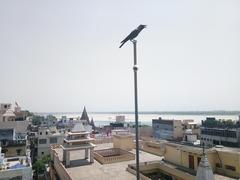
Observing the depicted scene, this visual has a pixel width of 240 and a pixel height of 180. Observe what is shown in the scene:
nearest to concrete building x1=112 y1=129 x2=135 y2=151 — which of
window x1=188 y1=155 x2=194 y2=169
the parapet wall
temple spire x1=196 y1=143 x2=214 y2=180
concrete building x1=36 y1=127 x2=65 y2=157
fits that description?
the parapet wall

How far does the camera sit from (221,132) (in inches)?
2168

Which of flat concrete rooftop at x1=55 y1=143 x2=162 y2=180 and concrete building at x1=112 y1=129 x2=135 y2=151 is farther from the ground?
concrete building at x1=112 y1=129 x2=135 y2=151

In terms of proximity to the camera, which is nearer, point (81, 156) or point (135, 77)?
point (135, 77)

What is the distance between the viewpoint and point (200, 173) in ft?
36.1

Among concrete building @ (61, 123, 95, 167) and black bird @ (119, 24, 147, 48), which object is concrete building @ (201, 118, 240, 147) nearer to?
concrete building @ (61, 123, 95, 167)

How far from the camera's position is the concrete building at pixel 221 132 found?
51625 mm

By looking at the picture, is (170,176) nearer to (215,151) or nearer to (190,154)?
(190,154)

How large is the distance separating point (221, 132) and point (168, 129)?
552 inches

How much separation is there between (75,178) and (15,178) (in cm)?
556

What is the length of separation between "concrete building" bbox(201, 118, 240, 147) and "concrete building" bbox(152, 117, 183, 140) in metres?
6.00

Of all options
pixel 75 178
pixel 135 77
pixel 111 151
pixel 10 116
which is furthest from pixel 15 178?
pixel 10 116

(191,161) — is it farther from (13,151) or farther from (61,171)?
(13,151)

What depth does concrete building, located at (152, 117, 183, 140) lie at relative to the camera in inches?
2426

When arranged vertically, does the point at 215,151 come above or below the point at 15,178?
above
